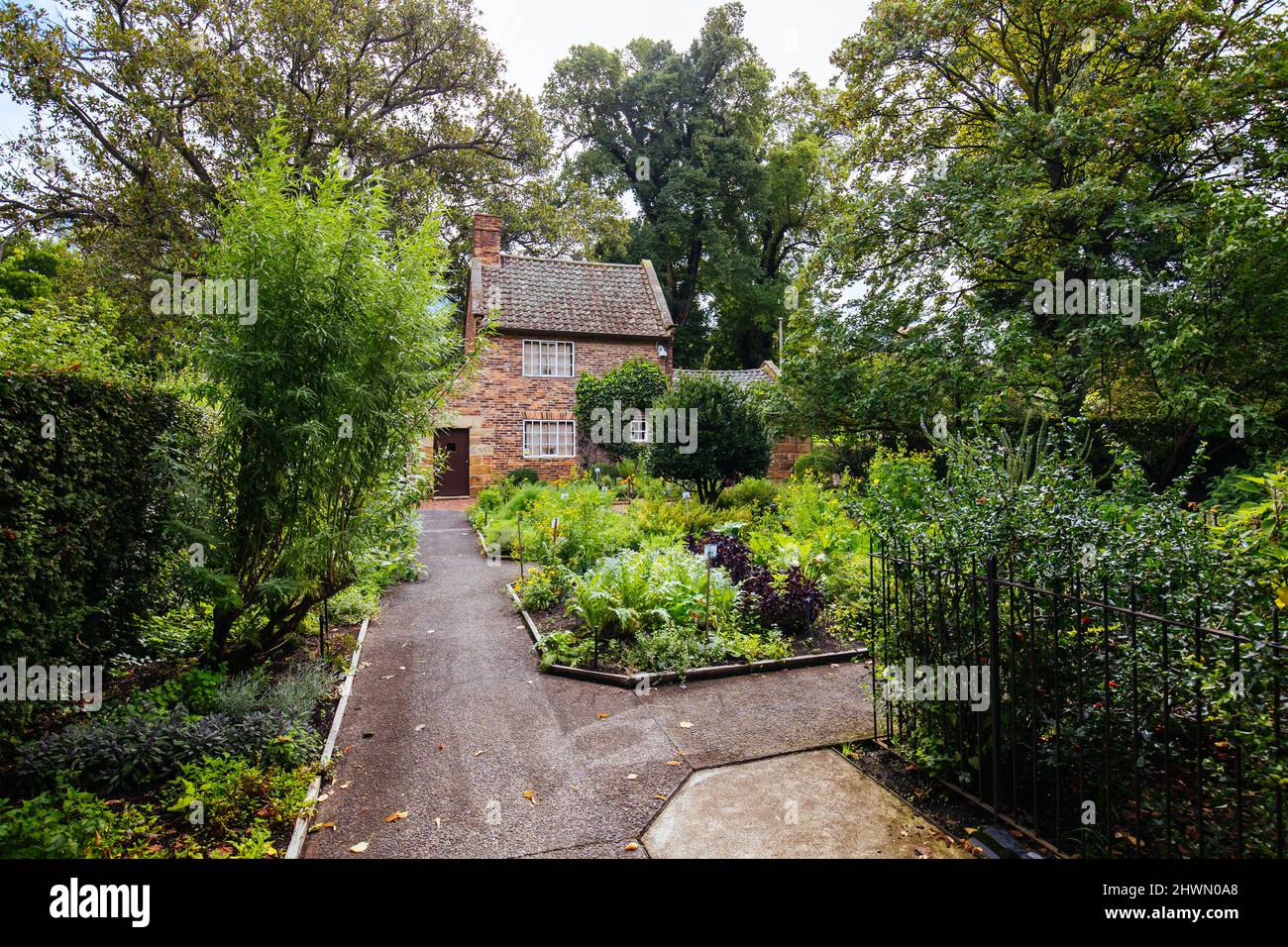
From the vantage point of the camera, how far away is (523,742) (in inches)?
201

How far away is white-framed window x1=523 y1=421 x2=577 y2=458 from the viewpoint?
22.1 meters

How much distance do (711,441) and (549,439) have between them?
10063 mm

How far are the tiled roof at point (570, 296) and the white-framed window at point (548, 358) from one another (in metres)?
0.53

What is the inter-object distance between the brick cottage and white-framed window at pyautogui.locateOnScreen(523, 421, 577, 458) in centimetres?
3

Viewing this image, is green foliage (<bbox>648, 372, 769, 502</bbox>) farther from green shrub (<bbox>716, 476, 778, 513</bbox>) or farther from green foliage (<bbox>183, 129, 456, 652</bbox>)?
green foliage (<bbox>183, 129, 456, 652</bbox>)

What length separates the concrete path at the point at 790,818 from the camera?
360 cm

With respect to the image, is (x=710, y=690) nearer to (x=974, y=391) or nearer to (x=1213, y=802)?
(x=1213, y=802)

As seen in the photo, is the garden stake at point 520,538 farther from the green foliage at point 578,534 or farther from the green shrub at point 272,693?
the green shrub at point 272,693

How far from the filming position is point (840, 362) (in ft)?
46.7

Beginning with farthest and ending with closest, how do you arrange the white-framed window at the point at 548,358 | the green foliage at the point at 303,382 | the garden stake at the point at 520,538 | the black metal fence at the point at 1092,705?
the white-framed window at the point at 548,358
the garden stake at the point at 520,538
the green foliage at the point at 303,382
the black metal fence at the point at 1092,705

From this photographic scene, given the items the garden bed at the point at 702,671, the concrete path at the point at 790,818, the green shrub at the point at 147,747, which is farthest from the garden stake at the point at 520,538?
the concrete path at the point at 790,818

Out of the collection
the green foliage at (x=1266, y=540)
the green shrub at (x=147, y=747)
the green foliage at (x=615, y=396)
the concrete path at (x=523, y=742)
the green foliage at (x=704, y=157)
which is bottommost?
the concrete path at (x=523, y=742)
